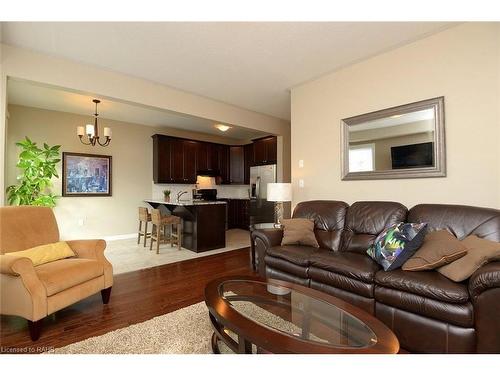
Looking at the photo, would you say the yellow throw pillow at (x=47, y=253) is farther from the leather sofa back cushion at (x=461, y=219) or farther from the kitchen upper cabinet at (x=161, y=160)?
the kitchen upper cabinet at (x=161, y=160)

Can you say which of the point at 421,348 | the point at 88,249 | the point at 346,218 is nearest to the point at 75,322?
the point at 88,249

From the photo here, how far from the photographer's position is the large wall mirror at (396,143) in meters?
2.36

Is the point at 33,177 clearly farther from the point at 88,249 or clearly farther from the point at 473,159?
the point at 473,159

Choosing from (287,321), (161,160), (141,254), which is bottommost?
(141,254)

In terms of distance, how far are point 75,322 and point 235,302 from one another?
1.47 meters

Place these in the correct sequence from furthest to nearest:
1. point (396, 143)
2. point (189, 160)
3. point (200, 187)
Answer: point (200, 187) → point (189, 160) → point (396, 143)

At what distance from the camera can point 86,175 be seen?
500 centimetres

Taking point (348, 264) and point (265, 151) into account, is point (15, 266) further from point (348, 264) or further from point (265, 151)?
point (265, 151)

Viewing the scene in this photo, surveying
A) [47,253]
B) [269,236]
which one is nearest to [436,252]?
[269,236]

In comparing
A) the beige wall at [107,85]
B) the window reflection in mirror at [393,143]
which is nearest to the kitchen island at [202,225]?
the beige wall at [107,85]

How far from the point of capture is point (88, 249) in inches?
91.3

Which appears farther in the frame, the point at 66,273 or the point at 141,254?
the point at 141,254

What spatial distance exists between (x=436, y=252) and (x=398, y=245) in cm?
25

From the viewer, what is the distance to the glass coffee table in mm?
1056
